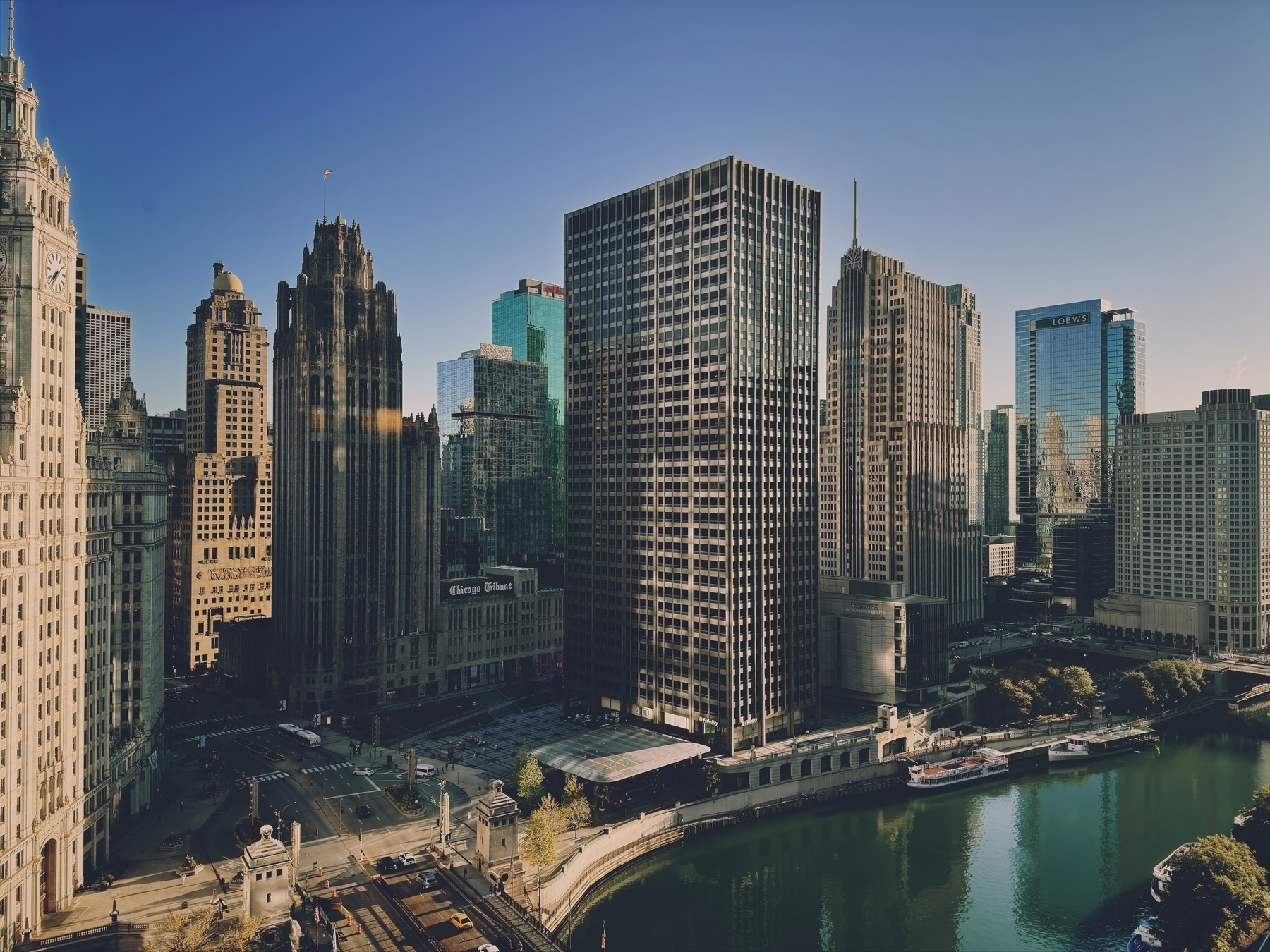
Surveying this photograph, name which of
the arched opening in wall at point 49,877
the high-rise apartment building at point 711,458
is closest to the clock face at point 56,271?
the arched opening in wall at point 49,877

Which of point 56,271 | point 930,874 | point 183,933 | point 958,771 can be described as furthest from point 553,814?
point 56,271

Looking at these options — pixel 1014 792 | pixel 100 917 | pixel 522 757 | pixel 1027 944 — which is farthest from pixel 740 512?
pixel 100 917

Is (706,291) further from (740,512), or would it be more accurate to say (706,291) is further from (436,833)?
(436,833)

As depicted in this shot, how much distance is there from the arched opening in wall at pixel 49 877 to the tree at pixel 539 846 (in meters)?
53.5

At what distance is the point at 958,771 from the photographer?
573 ft

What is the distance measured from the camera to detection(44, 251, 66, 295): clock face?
360 ft

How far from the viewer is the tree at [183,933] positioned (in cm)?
9006

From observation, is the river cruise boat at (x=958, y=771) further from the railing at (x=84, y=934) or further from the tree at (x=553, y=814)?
the railing at (x=84, y=934)

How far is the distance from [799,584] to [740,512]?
75.0 ft

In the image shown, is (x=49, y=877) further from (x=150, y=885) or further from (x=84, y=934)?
(x=150, y=885)

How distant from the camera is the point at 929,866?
461ft

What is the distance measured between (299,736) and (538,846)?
7934cm

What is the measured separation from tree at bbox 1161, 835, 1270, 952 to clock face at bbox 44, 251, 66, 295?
150 meters

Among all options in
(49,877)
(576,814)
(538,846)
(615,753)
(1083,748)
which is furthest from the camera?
(1083,748)
